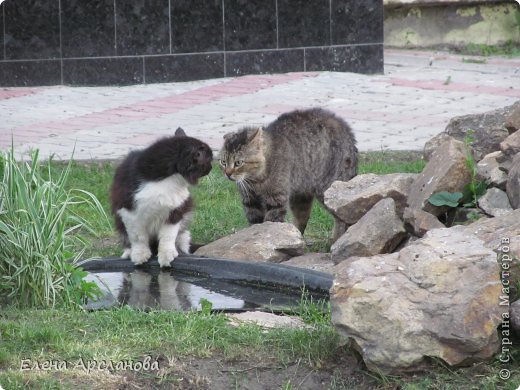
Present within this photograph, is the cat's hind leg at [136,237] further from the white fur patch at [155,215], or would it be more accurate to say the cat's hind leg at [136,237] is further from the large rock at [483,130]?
the large rock at [483,130]

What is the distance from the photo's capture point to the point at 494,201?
22.0 feet

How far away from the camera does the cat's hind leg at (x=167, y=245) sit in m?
7.04

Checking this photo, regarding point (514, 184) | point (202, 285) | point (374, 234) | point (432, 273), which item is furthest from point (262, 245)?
point (432, 273)

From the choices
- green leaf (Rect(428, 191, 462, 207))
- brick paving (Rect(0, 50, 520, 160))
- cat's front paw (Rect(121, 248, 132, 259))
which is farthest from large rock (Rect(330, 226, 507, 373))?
brick paving (Rect(0, 50, 520, 160))

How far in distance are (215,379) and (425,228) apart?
2.17 metres

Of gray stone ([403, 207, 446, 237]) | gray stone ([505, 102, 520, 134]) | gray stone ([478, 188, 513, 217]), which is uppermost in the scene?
gray stone ([505, 102, 520, 134])

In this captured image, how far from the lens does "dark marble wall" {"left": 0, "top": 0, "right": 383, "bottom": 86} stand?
530 inches

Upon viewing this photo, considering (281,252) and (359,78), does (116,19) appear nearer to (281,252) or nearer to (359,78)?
(359,78)

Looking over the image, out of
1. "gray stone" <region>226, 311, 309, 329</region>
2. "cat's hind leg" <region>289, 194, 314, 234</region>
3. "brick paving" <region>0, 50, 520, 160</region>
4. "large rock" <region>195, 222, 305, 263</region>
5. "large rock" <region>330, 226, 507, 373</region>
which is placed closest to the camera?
"large rock" <region>330, 226, 507, 373</region>

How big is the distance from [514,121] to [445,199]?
35.1 inches

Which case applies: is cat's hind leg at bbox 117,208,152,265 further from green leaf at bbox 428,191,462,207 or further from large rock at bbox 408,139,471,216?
green leaf at bbox 428,191,462,207

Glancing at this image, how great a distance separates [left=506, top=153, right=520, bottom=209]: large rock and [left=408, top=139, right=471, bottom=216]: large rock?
0.38 meters

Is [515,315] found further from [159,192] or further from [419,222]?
[159,192]

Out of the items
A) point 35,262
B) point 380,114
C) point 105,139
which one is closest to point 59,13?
point 105,139
